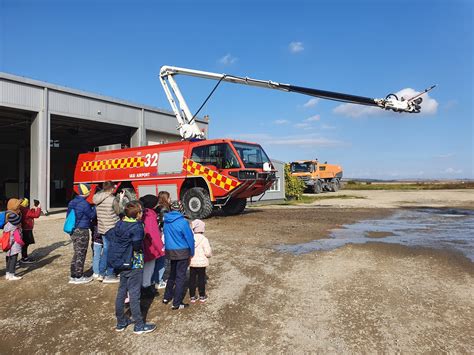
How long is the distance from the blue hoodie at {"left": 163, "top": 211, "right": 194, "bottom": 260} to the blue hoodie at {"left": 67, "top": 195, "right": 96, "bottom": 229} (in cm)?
156

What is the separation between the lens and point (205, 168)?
11.0 m

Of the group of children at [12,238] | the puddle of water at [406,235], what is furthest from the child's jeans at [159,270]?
the puddle of water at [406,235]

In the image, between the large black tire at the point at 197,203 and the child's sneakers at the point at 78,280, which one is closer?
the child's sneakers at the point at 78,280

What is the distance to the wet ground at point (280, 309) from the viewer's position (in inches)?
126

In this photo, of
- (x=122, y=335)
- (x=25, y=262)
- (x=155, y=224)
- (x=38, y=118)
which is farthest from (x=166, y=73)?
(x=122, y=335)

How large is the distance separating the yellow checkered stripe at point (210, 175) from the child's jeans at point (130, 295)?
690 cm

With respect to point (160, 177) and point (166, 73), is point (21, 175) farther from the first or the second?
point (160, 177)

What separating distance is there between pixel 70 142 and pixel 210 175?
70.3ft

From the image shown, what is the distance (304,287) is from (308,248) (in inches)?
97.5

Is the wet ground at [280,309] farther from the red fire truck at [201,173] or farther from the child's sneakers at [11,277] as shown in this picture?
the red fire truck at [201,173]

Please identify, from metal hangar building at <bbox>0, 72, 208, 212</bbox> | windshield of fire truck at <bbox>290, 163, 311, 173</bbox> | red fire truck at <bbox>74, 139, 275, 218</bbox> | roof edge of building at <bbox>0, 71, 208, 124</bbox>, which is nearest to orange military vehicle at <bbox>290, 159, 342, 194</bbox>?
windshield of fire truck at <bbox>290, 163, 311, 173</bbox>

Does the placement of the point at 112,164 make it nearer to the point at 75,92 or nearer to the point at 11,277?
the point at 75,92

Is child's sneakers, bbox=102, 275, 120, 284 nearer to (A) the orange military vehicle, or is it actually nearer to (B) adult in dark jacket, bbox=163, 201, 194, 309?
(B) adult in dark jacket, bbox=163, 201, 194, 309

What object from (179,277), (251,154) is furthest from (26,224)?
(251,154)
